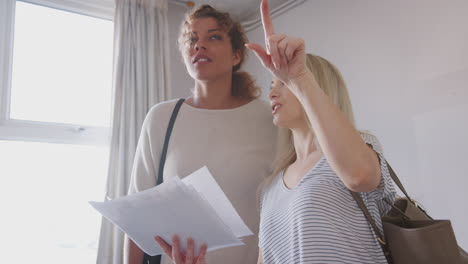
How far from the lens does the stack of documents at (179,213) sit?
35.2 inches

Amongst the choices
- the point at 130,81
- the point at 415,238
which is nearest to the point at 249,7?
the point at 130,81

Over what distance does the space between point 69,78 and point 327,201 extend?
2.43 meters

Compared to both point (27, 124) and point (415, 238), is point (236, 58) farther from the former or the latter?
point (27, 124)

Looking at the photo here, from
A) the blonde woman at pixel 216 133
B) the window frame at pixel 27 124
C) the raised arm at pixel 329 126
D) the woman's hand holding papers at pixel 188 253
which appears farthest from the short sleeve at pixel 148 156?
the window frame at pixel 27 124

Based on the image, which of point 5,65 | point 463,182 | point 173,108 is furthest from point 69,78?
point 463,182

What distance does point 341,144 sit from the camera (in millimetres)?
751

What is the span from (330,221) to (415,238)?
161mm

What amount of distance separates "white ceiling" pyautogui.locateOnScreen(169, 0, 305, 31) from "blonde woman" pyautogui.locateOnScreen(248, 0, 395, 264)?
6.59 ft

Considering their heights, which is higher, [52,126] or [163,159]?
[52,126]

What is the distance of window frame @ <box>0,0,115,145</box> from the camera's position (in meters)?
2.54

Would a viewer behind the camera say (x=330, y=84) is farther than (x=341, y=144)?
Yes

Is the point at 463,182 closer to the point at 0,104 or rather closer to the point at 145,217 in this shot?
the point at 145,217

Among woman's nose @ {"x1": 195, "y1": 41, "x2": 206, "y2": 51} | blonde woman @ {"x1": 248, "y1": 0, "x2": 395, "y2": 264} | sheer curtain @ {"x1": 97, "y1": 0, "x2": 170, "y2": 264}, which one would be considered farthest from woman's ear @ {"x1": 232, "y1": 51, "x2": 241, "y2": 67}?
sheer curtain @ {"x1": 97, "y1": 0, "x2": 170, "y2": 264}

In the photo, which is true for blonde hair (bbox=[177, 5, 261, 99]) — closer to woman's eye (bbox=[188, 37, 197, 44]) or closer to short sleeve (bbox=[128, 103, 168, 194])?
woman's eye (bbox=[188, 37, 197, 44])
